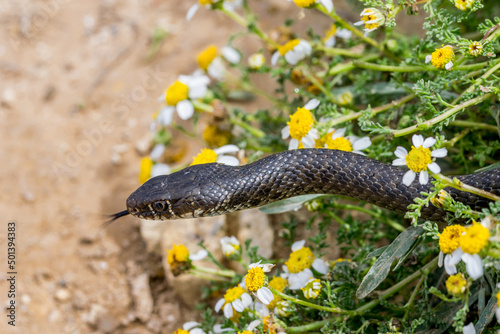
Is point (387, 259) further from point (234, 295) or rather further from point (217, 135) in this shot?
point (217, 135)

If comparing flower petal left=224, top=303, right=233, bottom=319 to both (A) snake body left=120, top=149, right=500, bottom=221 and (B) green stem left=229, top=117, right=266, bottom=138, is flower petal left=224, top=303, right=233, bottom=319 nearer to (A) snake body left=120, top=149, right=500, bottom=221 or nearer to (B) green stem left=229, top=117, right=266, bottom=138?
(A) snake body left=120, top=149, right=500, bottom=221

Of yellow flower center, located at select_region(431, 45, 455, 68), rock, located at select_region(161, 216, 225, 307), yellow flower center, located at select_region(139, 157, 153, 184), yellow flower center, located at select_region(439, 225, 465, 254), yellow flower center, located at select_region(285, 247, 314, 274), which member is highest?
yellow flower center, located at select_region(431, 45, 455, 68)

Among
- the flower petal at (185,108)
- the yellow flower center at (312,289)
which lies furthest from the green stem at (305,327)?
the flower petal at (185,108)

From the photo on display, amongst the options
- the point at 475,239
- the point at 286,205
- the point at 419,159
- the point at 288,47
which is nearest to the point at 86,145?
the point at 288,47

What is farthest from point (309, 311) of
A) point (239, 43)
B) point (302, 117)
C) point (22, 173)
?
Answer: point (22, 173)

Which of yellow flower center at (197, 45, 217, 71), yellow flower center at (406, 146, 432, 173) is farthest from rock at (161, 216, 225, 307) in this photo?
yellow flower center at (406, 146, 432, 173)

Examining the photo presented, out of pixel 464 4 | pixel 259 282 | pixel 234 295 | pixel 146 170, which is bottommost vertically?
pixel 146 170
